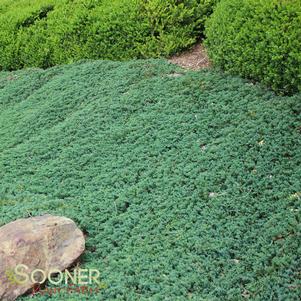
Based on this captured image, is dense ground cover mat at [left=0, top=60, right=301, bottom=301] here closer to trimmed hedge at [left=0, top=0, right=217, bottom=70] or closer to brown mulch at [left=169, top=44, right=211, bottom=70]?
brown mulch at [left=169, top=44, right=211, bottom=70]

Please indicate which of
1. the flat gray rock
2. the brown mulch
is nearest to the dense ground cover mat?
the flat gray rock

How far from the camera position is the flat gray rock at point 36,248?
402cm

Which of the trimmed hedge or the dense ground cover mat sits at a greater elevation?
the trimmed hedge

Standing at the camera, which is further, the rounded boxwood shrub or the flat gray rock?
the rounded boxwood shrub

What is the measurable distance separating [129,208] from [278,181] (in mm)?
1410

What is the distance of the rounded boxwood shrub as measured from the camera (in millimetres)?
5492

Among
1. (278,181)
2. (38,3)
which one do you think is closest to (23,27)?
(38,3)

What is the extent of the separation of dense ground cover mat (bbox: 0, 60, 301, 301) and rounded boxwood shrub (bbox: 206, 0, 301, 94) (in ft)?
0.69

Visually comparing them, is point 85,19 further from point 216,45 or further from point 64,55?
point 216,45

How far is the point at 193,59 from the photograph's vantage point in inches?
298

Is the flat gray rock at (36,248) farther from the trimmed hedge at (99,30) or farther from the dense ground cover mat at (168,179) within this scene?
the trimmed hedge at (99,30)

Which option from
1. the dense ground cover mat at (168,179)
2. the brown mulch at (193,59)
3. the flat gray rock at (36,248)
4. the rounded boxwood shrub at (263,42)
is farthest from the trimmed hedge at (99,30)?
the flat gray rock at (36,248)

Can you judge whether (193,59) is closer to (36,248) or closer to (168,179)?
(168,179)

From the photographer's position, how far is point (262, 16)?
5.88 metres
